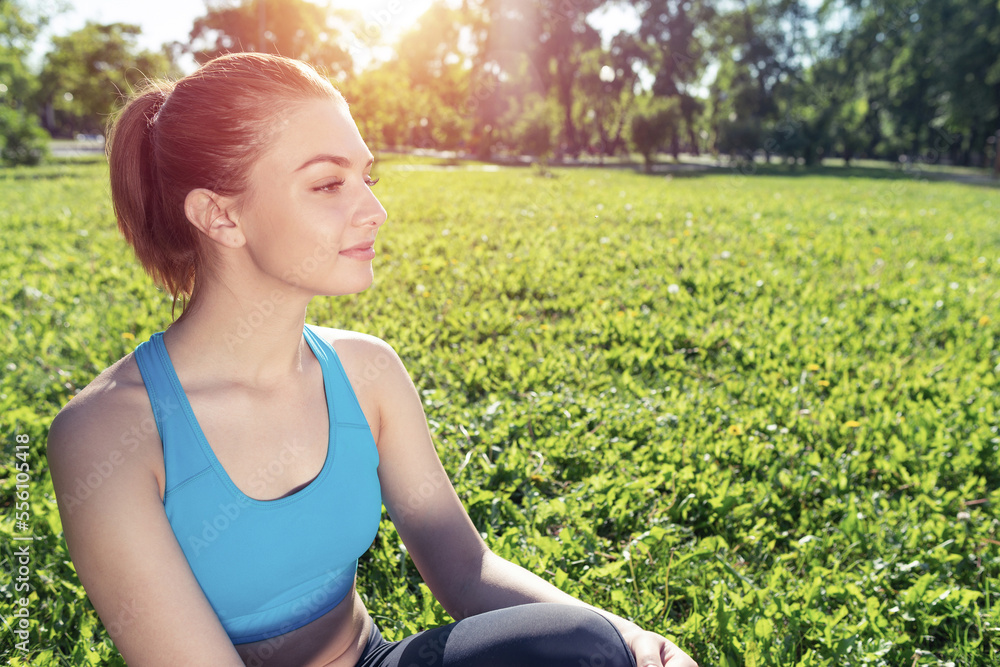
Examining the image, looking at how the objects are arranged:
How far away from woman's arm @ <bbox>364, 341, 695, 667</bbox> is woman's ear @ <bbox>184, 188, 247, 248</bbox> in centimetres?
51

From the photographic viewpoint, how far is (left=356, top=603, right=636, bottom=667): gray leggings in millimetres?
1405

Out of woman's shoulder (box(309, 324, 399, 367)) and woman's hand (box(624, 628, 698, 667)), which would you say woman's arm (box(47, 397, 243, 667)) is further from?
woman's hand (box(624, 628, 698, 667))

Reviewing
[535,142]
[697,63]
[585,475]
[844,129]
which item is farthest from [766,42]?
[585,475]

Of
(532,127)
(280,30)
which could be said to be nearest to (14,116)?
(280,30)

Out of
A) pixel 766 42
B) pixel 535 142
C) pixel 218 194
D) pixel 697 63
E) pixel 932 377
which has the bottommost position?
pixel 932 377

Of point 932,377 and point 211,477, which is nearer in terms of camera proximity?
→ point 211,477

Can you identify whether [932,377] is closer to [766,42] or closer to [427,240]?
[427,240]

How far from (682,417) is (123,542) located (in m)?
3.10

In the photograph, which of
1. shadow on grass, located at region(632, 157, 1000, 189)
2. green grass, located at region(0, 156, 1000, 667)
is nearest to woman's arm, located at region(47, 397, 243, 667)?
green grass, located at region(0, 156, 1000, 667)

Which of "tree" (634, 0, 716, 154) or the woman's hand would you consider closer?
the woman's hand

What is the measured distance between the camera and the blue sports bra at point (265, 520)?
133 centimetres

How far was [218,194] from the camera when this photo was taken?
1478 mm

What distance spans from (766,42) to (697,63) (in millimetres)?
13705

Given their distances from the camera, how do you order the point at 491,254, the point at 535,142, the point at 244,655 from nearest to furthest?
1. the point at 244,655
2. the point at 491,254
3. the point at 535,142
